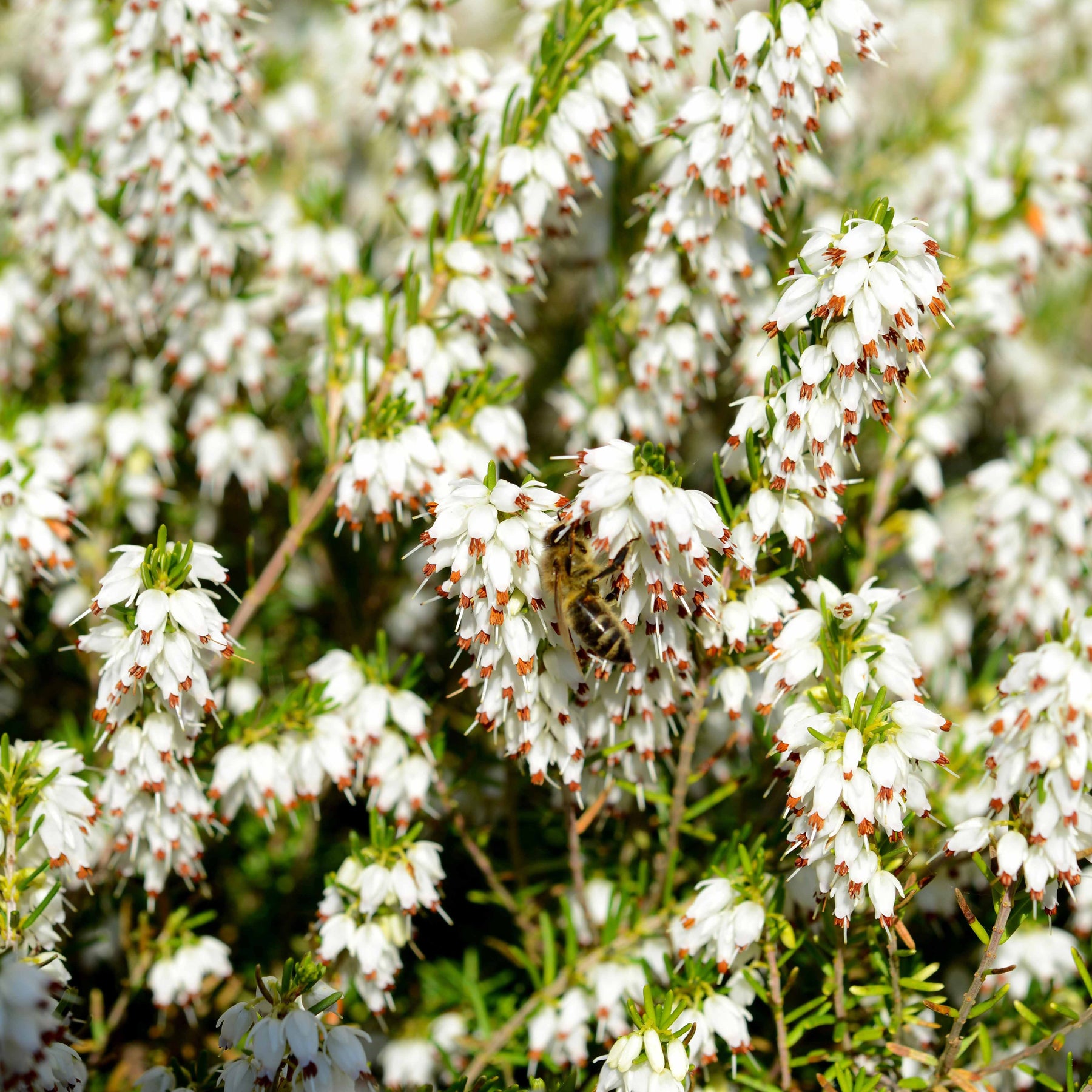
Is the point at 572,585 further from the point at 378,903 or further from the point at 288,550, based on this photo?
the point at 288,550

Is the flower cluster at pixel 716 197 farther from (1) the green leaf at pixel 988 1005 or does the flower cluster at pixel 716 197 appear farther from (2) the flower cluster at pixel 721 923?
(1) the green leaf at pixel 988 1005

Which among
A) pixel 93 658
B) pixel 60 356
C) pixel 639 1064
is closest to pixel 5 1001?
pixel 639 1064

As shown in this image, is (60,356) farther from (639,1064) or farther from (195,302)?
(639,1064)

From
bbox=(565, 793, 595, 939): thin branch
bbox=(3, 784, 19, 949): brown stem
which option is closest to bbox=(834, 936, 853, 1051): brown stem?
bbox=(565, 793, 595, 939): thin branch

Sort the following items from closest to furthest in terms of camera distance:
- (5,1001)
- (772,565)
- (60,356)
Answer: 1. (5,1001)
2. (772,565)
3. (60,356)

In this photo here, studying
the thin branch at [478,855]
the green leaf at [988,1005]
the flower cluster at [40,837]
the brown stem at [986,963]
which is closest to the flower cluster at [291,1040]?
the flower cluster at [40,837]

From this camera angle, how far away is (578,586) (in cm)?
329

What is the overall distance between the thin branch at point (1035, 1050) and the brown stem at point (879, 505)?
6.60 ft

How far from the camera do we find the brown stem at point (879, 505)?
486 centimetres

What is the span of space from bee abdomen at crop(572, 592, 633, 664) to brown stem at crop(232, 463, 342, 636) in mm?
1526

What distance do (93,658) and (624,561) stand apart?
3.40 m

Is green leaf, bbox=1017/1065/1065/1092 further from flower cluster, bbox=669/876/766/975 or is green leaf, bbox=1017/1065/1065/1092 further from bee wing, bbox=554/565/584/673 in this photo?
bee wing, bbox=554/565/584/673

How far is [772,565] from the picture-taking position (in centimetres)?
414

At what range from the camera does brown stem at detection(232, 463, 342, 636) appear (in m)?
4.36
